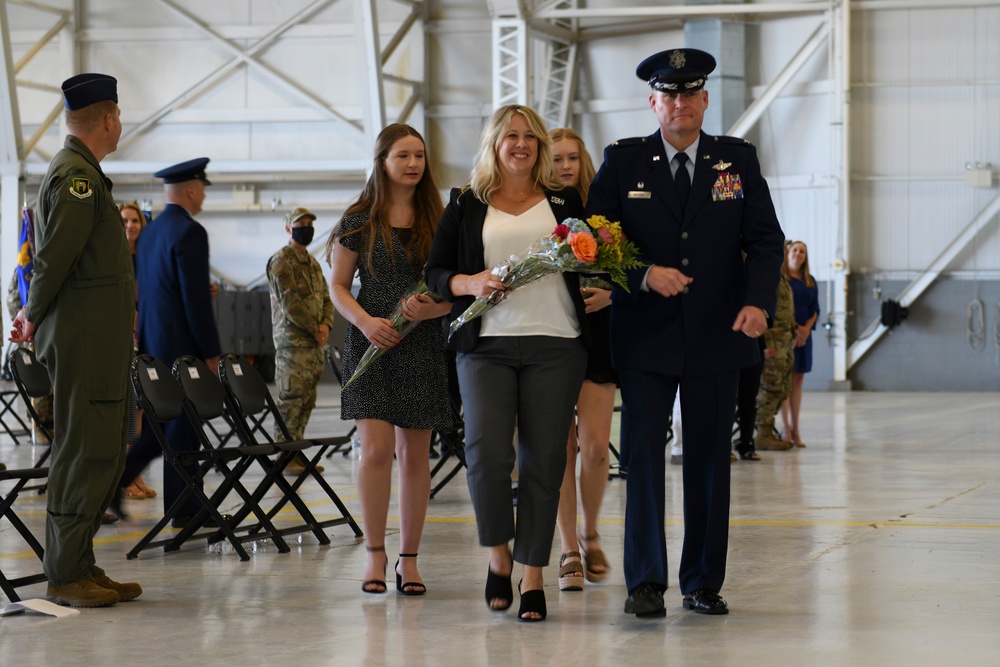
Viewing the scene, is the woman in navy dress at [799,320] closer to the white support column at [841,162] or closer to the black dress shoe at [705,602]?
the black dress shoe at [705,602]

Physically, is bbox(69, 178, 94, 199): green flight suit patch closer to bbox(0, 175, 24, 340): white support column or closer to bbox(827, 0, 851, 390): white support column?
bbox(0, 175, 24, 340): white support column

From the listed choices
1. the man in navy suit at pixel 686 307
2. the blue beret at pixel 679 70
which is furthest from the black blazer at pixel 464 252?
the blue beret at pixel 679 70

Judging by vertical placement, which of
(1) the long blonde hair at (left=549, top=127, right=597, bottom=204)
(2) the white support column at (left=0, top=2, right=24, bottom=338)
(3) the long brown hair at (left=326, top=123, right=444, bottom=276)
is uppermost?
(2) the white support column at (left=0, top=2, right=24, bottom=338)

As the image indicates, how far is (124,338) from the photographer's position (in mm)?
4223

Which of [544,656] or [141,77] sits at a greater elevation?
[141,77]

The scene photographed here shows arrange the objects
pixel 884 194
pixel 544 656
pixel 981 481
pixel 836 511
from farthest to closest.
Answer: pixel 884 194 < pixel 981 481 < pixel 836 511 < pixel 544 656

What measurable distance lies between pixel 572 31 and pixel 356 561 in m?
16.0

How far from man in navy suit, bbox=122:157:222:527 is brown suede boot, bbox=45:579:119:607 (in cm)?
179

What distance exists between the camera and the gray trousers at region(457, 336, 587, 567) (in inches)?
159

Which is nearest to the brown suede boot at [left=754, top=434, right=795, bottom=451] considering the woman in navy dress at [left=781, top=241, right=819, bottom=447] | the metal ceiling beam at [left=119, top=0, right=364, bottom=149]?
the woman in navy dress at [left=781, top=241, right=819, bottom=447]

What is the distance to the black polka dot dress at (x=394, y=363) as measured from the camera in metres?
4.47

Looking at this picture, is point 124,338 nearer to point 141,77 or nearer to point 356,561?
point 356,561

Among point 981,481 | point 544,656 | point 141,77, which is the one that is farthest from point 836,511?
point 141,77

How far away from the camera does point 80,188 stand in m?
4.13
